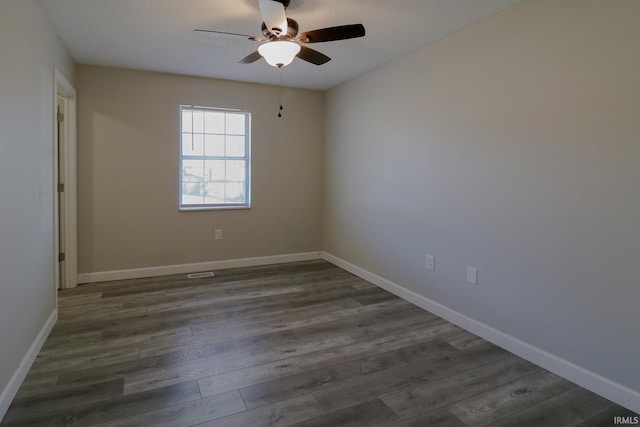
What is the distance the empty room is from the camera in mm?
1971

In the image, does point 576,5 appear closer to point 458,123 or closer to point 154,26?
point 458,123

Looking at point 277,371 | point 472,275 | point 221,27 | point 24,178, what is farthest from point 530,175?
point 24,178

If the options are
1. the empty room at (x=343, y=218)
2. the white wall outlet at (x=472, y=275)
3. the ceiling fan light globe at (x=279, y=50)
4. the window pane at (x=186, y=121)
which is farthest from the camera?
the window pane at (x=186, y=121)

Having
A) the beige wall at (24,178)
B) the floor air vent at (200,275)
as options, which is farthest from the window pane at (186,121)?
the floor air vent at (200,275)

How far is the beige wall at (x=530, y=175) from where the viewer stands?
78.0 inches

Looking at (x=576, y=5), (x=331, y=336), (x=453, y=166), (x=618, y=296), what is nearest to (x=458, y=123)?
(x=453, y=166)

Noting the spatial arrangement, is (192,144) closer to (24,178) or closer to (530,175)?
(24,178)

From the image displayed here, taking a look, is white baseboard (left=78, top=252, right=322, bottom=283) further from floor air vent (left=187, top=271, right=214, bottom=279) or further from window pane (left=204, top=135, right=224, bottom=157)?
window pane (left=204, top=135, right=224, bottom=157)

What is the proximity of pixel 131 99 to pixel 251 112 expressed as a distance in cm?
135

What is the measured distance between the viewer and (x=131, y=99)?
13.4 ft

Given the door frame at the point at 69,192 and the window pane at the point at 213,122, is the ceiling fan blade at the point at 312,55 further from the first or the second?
the door frame at the point at 69,192

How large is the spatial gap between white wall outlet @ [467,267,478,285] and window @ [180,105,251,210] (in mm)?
2863

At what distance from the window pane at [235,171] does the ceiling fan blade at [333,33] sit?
99.6 inches

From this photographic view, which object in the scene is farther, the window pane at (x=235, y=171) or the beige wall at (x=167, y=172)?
the window pane at (x=235, y=171)
